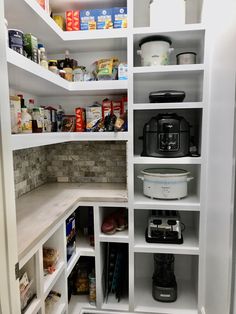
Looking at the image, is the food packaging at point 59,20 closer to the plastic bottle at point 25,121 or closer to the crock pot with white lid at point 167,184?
the plastic bottle at point 25,121

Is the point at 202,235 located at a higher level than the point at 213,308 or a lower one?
higher

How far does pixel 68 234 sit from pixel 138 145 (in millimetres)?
893

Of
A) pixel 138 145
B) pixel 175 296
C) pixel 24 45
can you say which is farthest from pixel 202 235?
pixel 24 45

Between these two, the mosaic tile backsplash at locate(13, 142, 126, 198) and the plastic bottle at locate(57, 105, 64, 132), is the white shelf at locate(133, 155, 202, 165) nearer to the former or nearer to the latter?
the mosaic tile backsplash at locate(13, 142, 126, 198)

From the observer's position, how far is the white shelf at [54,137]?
1.08m

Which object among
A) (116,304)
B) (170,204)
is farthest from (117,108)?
(116,304)

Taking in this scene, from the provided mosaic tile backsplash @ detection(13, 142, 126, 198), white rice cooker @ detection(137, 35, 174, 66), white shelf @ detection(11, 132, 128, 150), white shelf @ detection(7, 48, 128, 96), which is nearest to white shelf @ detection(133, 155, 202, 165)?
white shelf @ detection(11, 132, 128, 150)

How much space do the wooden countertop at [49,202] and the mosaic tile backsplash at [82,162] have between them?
82mm

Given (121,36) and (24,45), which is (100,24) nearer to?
(121,36)

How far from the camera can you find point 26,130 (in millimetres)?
1229

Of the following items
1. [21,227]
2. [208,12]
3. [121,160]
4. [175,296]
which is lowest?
[175,296]

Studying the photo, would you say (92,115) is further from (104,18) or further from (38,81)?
(104,18)

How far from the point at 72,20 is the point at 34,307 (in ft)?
5.71

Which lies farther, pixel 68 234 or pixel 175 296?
pixel 175 296
